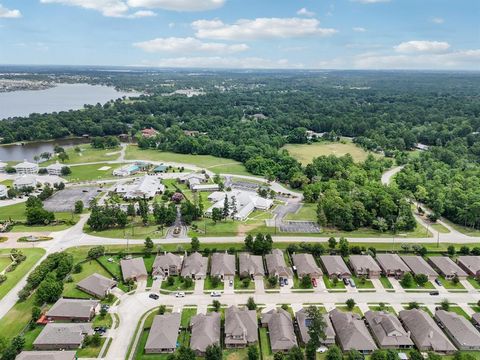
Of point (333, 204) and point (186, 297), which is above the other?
point (333, 204)

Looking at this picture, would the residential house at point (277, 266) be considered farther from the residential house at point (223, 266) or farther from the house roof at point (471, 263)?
the house roof at point (471, 263)

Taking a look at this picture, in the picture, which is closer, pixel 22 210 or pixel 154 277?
pixel 154 277

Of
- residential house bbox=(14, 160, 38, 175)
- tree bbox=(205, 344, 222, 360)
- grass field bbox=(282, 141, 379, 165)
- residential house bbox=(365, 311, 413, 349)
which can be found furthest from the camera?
grass field bbox=(282, 141, 379, 165)

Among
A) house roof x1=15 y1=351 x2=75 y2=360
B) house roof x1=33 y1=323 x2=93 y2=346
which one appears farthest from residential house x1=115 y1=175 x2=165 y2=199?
house roof x1=15 y1=351 x2=75 y2=360

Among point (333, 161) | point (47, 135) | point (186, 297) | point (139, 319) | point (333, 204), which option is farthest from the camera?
point (47, 135)

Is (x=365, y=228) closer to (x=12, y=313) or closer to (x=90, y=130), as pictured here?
(x=12, y=313)

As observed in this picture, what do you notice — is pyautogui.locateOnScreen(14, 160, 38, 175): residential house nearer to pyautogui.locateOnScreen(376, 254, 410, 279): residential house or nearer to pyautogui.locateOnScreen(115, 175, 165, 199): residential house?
pyautogui.locateOnScreen(115, 175, 165, 199): residential house

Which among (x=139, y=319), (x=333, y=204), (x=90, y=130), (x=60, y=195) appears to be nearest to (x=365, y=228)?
(x=333, y=204)

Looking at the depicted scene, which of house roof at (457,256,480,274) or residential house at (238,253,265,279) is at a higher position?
residential house at (238,253,265,279)
